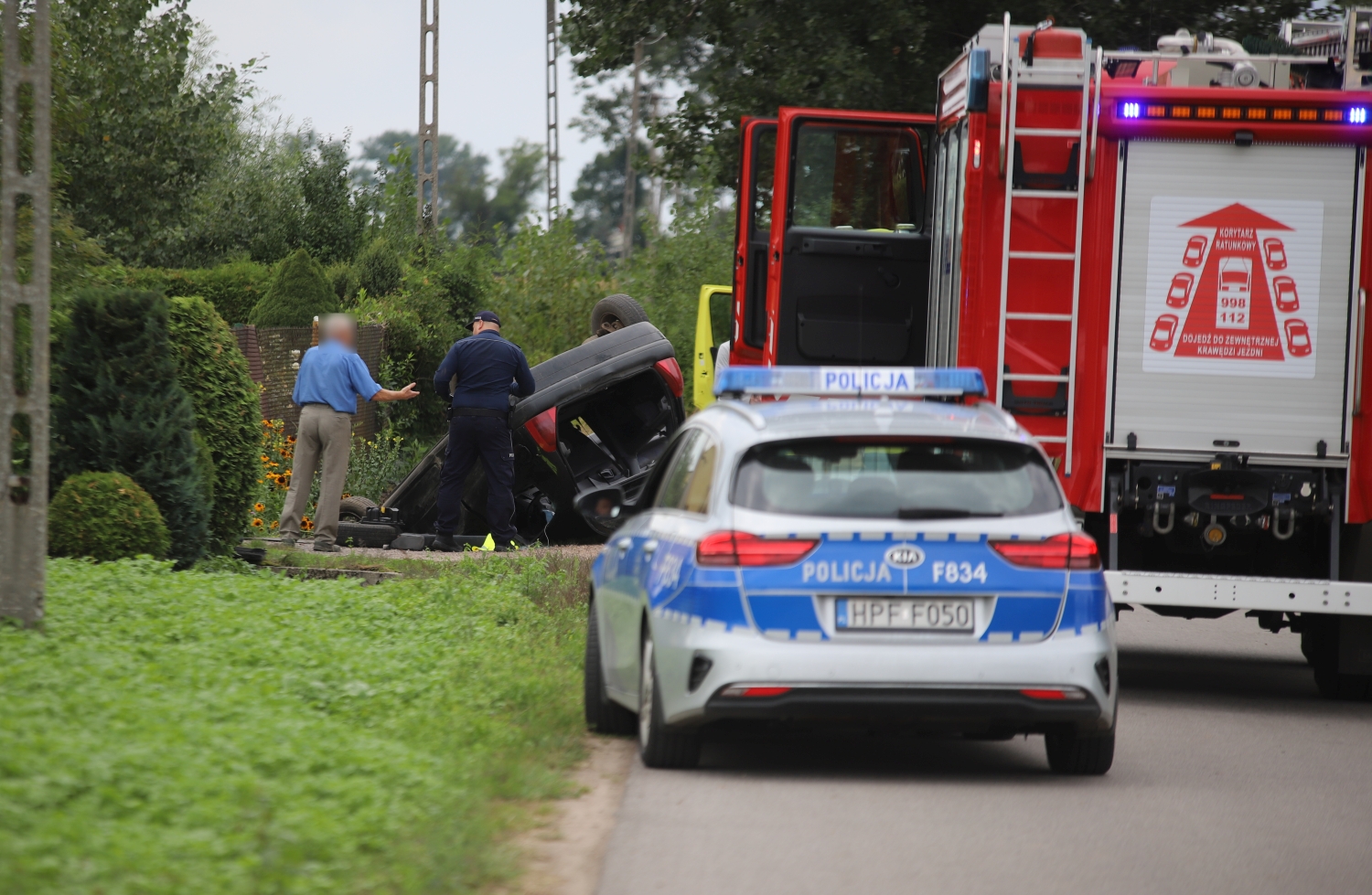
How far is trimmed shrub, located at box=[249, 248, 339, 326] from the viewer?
2366cm

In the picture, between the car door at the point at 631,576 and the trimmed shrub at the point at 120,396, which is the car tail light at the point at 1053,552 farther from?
the trimmed shrub at the point at 120,396

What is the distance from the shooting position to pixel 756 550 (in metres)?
6.56

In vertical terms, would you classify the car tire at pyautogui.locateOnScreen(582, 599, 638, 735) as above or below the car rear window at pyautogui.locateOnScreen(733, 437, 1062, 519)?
below

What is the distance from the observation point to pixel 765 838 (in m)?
5.87

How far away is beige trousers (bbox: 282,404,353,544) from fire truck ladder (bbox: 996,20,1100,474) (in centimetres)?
667

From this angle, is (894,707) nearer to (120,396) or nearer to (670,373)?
(120,396)

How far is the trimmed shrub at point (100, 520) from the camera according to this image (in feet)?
34.8

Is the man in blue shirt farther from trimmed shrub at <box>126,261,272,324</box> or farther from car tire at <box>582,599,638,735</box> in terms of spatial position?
trimmed shrub at <box>126,261,272,324</box>

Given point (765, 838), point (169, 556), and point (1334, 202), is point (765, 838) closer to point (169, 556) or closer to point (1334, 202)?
point (1334, 202)

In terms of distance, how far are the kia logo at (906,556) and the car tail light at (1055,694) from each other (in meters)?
0.63

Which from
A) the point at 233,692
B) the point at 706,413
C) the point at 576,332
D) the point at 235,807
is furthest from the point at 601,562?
the point at 576,332

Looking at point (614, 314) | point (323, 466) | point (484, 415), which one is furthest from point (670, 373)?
point (323, 466)

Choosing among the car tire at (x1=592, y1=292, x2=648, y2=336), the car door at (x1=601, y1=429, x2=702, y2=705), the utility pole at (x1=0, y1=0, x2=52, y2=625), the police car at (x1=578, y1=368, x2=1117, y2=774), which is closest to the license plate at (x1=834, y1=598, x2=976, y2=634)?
the police car at (x1=578, y1=368, x2=1117, y2=774)

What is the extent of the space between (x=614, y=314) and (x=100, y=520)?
24.8 feet
